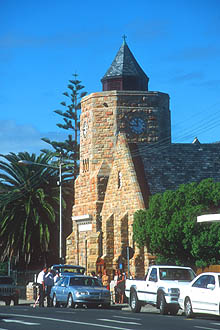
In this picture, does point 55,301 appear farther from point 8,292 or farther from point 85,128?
point 85,128

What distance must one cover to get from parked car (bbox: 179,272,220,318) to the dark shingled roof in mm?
27901

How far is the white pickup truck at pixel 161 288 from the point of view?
23.4 m

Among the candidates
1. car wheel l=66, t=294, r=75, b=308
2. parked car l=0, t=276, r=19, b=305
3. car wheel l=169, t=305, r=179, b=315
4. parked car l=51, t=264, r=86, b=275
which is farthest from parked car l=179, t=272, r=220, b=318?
parked car l=0, t=276, r=19, b=305

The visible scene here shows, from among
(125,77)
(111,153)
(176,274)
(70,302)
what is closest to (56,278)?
(70,302)

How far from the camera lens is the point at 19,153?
178ft

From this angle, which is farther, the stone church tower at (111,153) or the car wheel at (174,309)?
the stone church tower at (111,153)

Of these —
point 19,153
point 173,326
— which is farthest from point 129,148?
point 173,326

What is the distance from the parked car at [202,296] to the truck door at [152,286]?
154 cm

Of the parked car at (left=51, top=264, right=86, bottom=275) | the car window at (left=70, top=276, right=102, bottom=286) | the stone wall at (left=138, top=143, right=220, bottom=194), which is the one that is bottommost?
the car window at (left=70, top=276, right=102, bottom=286)

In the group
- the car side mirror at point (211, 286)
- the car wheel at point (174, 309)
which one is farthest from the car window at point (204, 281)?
the car wheel at point (174, 309)

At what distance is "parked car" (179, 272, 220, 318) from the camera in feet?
67.5

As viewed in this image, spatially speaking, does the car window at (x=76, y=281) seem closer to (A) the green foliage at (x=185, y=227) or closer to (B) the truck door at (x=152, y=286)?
(B) the truck door at (x=152, y=286)

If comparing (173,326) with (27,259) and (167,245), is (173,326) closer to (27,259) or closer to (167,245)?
(167,245)

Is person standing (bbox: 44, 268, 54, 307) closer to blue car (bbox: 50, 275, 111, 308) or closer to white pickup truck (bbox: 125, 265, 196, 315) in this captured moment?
blue car (bbox: 50, 275, 111, 308)
